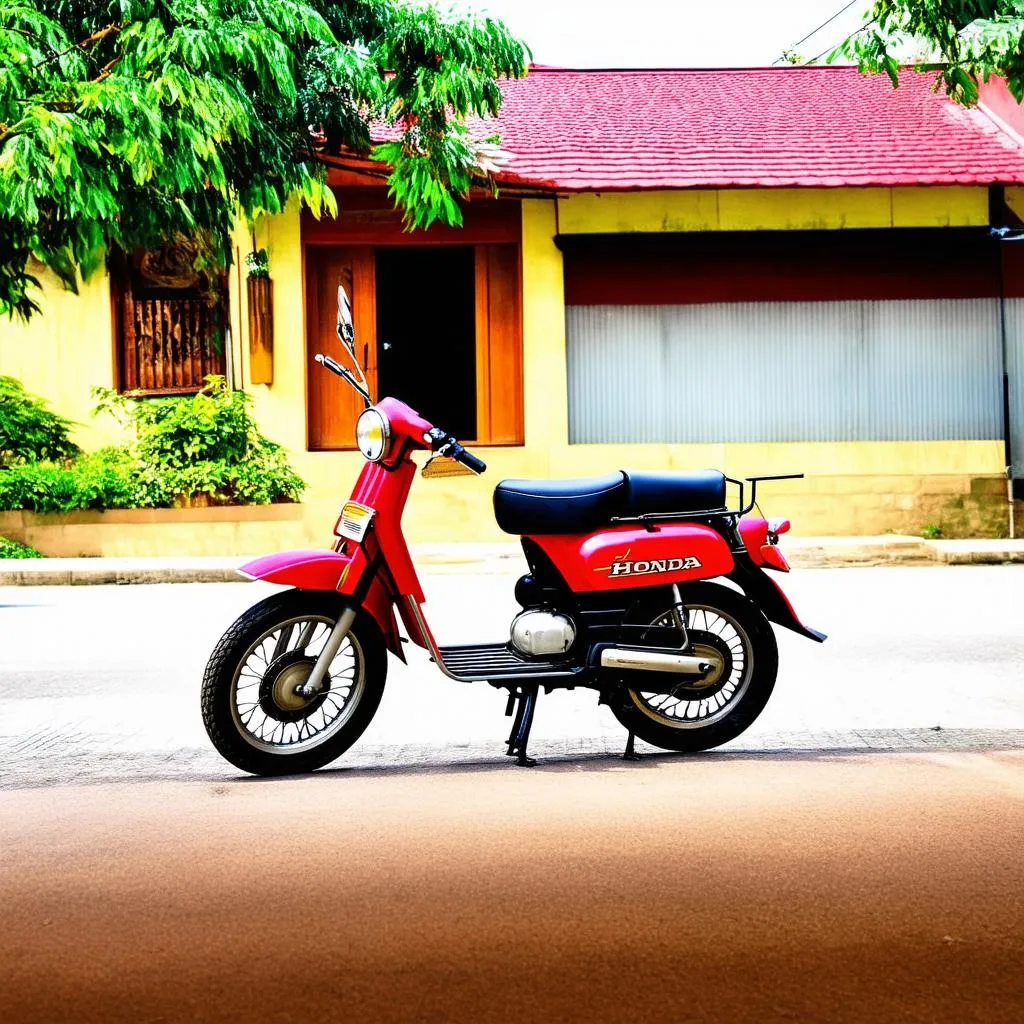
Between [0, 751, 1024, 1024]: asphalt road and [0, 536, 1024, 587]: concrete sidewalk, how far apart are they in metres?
10.5

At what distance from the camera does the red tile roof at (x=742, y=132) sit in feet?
63.8

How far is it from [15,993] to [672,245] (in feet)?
55.9

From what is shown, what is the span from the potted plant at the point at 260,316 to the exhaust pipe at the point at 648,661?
1400cm

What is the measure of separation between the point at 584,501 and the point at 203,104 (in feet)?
20.8

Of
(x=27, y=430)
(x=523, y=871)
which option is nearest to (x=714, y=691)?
(x=523, y=871)

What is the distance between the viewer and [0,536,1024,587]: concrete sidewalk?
16328mm

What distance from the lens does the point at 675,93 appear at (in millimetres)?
23938

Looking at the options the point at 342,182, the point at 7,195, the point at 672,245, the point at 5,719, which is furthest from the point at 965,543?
the point at 5,719

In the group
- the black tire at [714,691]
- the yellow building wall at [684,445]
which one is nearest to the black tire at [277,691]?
the black tire at [714,691]

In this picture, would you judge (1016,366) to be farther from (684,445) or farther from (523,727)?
(523,727)

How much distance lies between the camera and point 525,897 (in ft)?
14.4

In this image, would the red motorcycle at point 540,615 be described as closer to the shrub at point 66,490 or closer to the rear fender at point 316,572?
the rear fender at point 316,572

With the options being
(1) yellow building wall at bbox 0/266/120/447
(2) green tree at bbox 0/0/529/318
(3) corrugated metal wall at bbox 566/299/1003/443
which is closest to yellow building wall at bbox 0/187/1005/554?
(3) corrugated metal wall at bbox 566/299/1003/443

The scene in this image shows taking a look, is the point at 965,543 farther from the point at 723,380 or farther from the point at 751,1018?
the point at 751,1018
